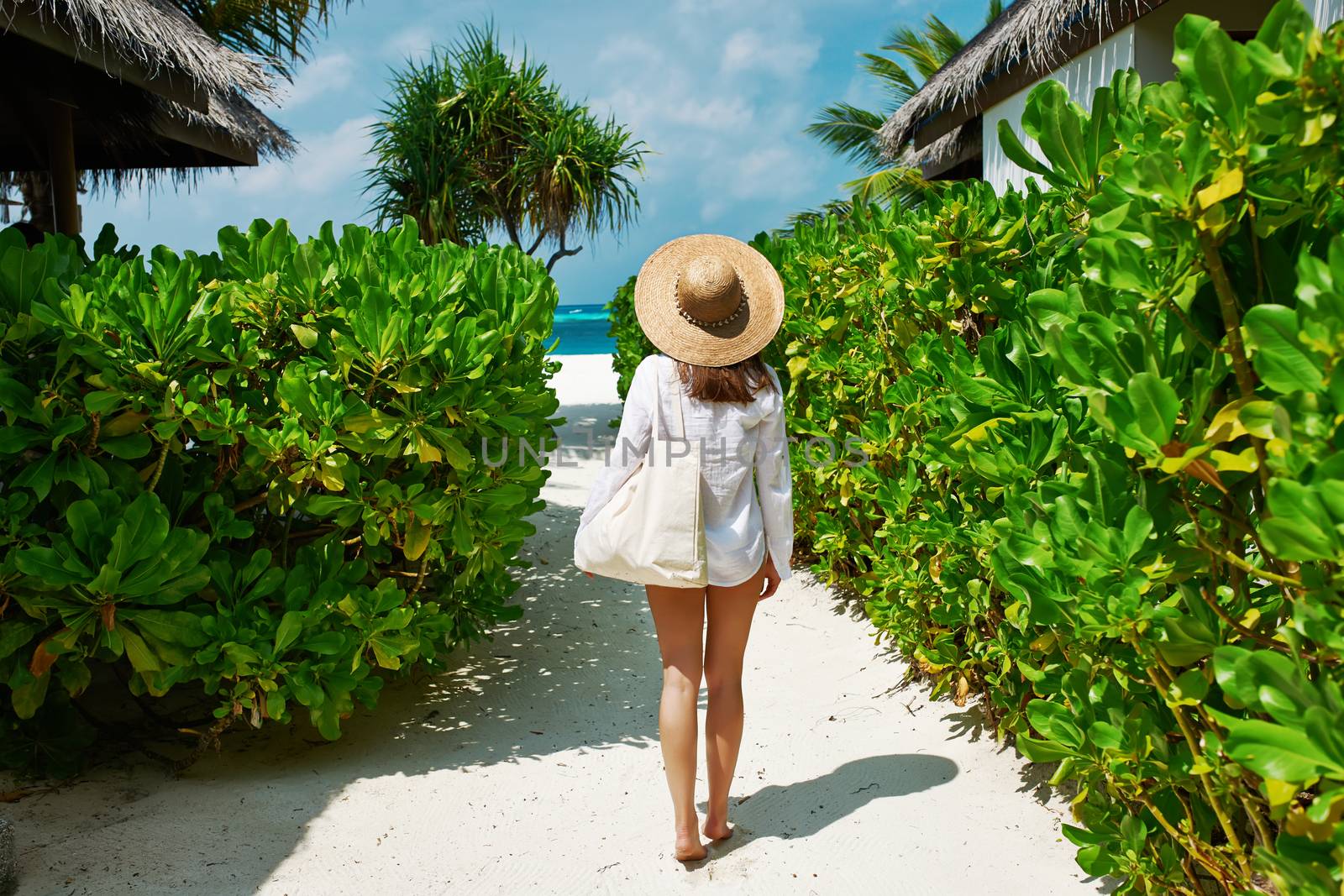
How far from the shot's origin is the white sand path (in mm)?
2764

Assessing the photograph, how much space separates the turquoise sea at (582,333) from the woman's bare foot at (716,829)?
41610 mm

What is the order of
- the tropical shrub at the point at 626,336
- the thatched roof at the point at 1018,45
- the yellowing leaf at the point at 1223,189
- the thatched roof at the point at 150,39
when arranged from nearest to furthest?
the yellowing leaf at the point at 1223,189 < the thatched roof at the point at 150,39 < the thatched roof at the point at 1018,45 < the tropical shrub at the point at 626,336

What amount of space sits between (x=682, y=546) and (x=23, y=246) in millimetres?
2204

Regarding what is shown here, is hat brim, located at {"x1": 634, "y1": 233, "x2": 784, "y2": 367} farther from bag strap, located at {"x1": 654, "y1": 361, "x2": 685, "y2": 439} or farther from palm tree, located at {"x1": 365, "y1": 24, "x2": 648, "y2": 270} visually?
palm tree, located at {"x1": 365, "y1": 24, "x2": 648, "y2": 270}

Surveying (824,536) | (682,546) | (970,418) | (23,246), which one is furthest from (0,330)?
(824,536)

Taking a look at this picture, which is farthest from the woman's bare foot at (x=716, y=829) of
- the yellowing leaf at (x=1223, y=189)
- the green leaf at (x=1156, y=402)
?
the yellowing leaf at (x=1223, y=189)

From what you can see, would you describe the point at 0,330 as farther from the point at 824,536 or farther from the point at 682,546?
the point at 824,536

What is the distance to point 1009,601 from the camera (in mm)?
3090

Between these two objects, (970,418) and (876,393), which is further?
(876,393)

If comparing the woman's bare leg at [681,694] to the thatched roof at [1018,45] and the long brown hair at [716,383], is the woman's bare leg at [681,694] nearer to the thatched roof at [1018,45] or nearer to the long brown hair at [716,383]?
the long brown hair at [716,383]

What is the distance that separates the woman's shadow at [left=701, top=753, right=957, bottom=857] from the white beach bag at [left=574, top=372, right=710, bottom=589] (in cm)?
92

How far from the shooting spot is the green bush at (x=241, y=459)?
9.48 feet

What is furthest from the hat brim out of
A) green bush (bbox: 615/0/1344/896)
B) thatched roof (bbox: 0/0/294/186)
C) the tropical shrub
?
the tropical shrub

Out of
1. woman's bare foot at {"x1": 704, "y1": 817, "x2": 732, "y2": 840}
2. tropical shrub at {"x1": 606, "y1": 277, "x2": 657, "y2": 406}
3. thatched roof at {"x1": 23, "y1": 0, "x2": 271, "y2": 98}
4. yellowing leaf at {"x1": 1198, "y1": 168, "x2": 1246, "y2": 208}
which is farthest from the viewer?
tropical shrub at {"x1": 606, "y1": 277, "x2": 657, "y2": 406}
